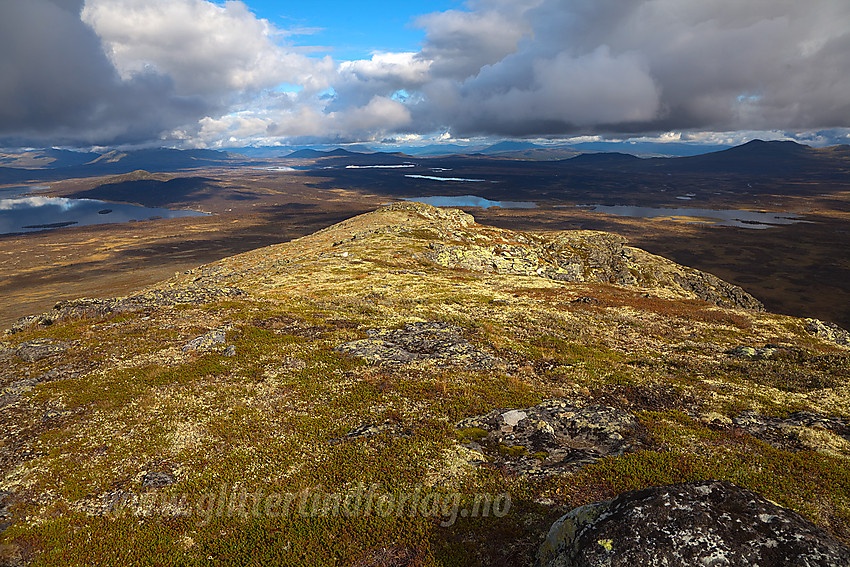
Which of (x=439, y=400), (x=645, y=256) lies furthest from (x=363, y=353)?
(x=645, y=256)

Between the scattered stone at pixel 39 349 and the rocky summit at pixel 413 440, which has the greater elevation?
the scattered stone at pixel 39 349

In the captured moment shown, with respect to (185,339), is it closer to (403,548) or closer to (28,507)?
(28,507)

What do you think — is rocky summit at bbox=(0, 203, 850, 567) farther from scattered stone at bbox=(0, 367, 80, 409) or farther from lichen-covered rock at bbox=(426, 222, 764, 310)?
lichen-covered rock at bbox=(426, 222, 764, 310)

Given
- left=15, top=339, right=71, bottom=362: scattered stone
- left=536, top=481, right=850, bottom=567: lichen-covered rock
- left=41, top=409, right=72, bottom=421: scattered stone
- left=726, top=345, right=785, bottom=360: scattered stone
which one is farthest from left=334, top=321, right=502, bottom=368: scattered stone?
left=15, top=339, right=71, bottom=362: scattered stone

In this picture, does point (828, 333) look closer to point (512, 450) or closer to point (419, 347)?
point (419, 347)

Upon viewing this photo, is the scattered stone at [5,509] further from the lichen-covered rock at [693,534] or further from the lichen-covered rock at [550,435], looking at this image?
the lichen-covered rock at [693,534]

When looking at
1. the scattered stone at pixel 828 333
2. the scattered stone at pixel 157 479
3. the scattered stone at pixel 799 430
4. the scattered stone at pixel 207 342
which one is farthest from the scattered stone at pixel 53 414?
the scattered stone at pixel 828 333
